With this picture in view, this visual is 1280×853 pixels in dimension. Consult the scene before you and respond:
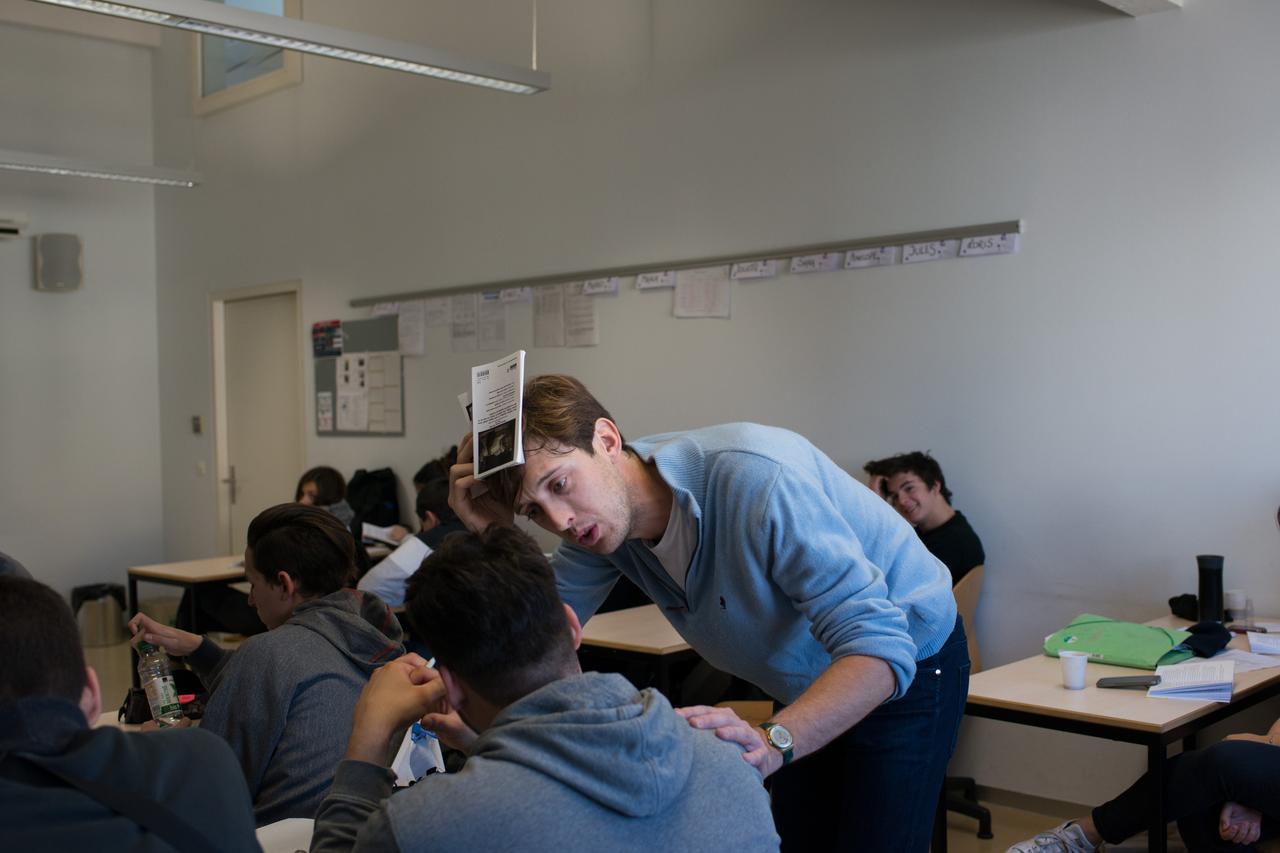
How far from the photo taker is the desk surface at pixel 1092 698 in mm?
2670

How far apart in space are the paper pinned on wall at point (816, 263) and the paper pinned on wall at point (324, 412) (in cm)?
337

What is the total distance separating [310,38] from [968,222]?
96.9 inches

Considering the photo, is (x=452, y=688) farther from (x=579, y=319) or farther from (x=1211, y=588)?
(x=579, y=319)

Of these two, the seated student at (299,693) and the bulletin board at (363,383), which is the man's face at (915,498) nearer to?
the seated student at (299,693)

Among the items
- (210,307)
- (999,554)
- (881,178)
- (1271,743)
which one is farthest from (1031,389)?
(210,307)

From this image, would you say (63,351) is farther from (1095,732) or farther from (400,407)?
(1095,732)

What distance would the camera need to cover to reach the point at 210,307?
7891mm

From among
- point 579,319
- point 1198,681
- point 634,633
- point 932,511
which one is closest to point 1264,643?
point 1198,681

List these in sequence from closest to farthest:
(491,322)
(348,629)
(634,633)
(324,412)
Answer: (348,629), (634,633), (491,322), (324,412)

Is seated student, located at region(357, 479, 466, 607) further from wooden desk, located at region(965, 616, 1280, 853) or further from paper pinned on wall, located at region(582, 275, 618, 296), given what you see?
wooden desk, located at region(965, 616, 1280, 853)

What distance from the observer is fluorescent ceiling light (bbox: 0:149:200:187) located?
249 inches

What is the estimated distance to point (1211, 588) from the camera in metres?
3.54

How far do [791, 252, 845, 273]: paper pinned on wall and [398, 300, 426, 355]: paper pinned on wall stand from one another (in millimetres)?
2431

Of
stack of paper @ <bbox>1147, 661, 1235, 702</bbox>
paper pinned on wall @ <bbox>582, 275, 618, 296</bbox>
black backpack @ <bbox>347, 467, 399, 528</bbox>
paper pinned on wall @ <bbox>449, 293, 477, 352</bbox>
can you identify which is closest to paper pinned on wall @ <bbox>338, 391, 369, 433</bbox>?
black backpack @ <bbox>347, 467, 399, 528</bbox>
